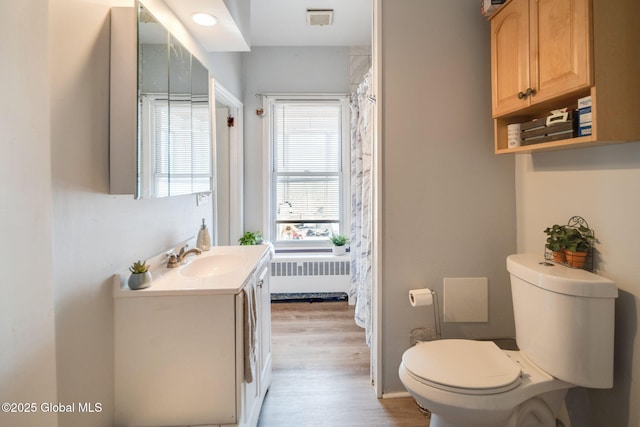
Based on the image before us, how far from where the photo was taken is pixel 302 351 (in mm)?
2465

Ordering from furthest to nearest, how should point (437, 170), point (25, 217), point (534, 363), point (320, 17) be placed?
point (320, 17) < point (437, 170) < point (534, 363) < point (25, 217)

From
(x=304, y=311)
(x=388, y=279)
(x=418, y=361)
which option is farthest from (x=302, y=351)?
(x=418, y=361)

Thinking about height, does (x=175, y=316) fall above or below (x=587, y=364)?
above

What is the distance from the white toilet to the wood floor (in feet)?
1.38

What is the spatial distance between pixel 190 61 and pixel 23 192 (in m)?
1.08

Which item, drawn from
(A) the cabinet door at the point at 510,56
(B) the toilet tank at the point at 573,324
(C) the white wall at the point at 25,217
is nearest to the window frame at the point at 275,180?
(A) the cabinet door at the point at 510,56

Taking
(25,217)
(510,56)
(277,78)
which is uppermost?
(277,78)

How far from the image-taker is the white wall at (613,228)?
131 centimetres

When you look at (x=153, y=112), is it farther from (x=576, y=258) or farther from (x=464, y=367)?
(x=576, y=258)

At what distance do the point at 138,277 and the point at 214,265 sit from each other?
60cm

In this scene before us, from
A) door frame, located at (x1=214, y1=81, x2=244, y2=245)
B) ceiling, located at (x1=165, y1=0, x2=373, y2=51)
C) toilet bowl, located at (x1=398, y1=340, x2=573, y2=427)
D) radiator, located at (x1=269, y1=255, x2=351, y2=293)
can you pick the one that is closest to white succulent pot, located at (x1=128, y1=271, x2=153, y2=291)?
toilet bowl, located at (x1=398, y1=340, x2=573, y2=427)

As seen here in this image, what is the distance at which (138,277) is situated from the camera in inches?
50.6

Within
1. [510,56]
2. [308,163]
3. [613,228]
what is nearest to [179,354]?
[613,228]

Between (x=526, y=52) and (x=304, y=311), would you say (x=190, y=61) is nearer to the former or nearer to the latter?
(x=526, y=52)
